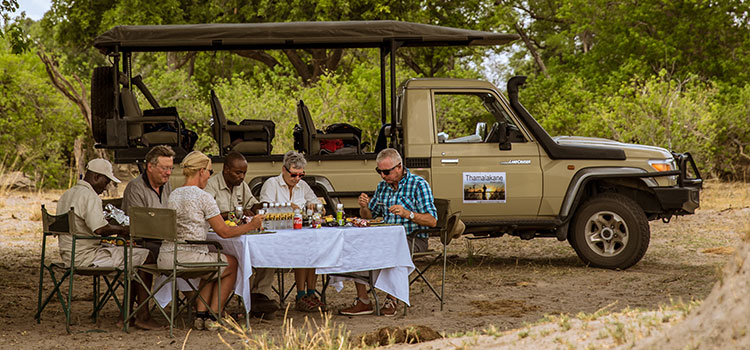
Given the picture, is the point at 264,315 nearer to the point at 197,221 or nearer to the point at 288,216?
the point at 288,216

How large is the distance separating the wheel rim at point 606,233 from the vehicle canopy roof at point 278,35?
207 cm

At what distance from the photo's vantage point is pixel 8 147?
21562 millimetres

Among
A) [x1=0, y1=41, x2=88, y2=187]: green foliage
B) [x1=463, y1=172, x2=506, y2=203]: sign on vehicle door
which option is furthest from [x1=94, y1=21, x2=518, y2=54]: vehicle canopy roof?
[x1=0, y1=41, x2=88, y2=187]: green foliage

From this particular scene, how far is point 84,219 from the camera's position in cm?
673

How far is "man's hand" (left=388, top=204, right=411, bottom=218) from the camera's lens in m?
7.18

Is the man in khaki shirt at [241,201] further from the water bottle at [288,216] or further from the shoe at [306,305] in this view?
the water bottle at [288,216]

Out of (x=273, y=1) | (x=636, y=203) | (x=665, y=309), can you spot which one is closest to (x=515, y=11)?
(x=273, y=1)

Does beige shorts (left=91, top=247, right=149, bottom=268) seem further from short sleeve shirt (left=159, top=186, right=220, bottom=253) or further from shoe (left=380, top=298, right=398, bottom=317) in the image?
shoe (left=380, top=298, right=398, bottom=317)

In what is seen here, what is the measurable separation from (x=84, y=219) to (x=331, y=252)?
1.74m

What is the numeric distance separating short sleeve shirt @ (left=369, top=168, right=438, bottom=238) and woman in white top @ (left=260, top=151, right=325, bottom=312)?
1.89ft

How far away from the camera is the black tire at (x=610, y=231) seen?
31.8 ft

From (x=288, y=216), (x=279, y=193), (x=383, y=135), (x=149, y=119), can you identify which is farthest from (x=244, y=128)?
(x=288, y=216)

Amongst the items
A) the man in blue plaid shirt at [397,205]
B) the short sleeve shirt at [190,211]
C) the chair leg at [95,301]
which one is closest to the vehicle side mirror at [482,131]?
the man in blue plaid shirt at [397,205]

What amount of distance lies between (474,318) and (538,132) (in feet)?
10.2
